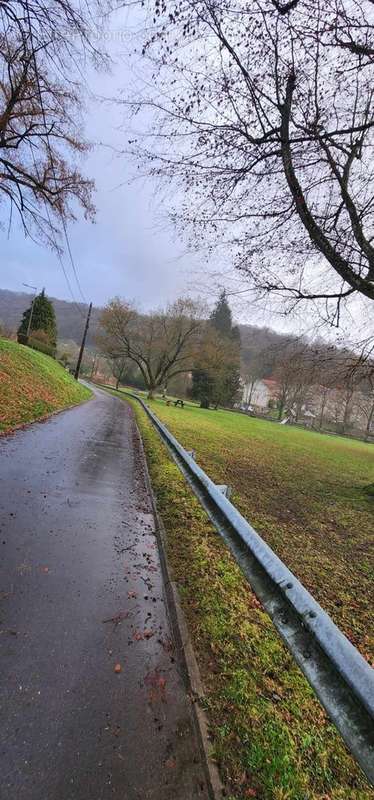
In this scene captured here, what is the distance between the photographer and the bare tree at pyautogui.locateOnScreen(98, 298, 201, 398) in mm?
40219

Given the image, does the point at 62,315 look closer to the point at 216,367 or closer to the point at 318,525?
the point at 216,367

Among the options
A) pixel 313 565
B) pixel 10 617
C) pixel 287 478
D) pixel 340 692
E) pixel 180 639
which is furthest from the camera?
pixel 287 478

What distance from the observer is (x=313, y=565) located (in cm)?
420

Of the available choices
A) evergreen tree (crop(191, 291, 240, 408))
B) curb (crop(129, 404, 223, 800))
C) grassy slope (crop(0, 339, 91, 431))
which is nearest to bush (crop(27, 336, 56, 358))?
grassy slope (crop(0, 339, 91, 431))

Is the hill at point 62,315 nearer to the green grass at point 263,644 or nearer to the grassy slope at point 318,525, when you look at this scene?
the grassy slope at point 318,525

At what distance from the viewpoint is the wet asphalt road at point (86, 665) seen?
1476mm

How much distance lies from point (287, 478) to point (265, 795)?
321 inches

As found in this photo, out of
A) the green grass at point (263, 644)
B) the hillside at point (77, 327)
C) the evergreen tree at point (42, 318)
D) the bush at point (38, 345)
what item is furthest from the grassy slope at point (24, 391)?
the evergreen tree at point (42, 318)

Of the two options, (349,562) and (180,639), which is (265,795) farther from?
(349,562)

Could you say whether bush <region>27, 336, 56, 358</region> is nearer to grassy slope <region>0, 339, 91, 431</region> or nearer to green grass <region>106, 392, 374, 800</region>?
grassy slope <region>0, 339, 91, 431</region>

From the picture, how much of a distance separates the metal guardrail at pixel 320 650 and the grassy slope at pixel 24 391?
7.10 m

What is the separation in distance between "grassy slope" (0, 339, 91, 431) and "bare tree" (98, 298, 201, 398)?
2288cm

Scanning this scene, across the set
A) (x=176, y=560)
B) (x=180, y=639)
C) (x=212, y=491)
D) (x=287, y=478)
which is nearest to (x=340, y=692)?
(x=180, y=639)

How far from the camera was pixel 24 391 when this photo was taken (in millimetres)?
11891
